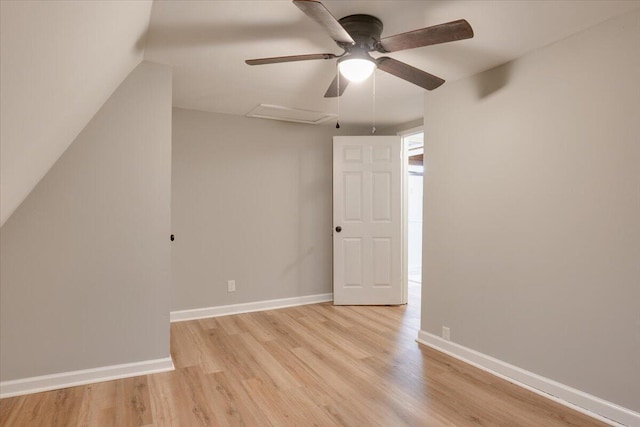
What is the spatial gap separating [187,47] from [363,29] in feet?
3.90

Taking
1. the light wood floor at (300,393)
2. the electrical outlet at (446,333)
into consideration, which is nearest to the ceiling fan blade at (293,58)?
the light wood floor at (300,393)

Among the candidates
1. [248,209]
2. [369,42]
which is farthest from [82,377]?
[369,42]

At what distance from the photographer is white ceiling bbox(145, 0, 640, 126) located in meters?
1.90

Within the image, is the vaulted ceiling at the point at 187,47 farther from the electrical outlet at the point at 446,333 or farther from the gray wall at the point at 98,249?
the electrical outlet at the point at 446,333

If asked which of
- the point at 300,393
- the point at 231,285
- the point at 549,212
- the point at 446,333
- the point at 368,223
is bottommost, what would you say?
the point at 300,393

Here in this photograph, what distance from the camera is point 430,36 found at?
67.4 inches

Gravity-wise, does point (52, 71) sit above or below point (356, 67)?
below

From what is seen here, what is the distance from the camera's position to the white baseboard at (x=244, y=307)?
3.82 metres

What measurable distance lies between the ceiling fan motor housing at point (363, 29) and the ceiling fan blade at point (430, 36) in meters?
0.08

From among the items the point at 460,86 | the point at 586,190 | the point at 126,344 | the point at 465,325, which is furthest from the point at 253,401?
the point at 460,86

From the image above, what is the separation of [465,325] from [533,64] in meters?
1.96

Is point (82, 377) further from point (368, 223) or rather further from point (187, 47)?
point (368, 223)

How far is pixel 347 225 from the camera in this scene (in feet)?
14.5

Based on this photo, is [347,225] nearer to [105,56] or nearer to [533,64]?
[533,64]
